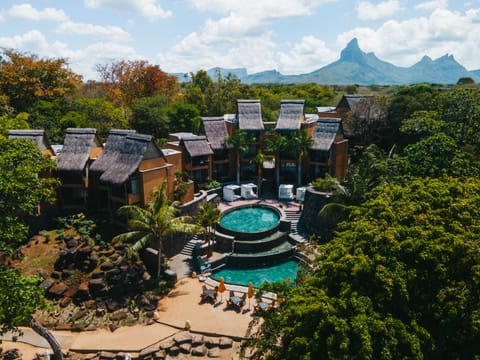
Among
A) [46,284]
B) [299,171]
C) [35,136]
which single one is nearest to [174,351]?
[46,284]

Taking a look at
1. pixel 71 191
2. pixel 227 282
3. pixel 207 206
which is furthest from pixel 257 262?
pixel 71 191

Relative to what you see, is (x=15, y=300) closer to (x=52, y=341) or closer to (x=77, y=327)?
(x=52, y=341)

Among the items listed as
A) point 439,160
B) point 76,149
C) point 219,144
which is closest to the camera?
point 439,160

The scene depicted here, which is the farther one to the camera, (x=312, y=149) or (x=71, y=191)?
(x=312, y=149)

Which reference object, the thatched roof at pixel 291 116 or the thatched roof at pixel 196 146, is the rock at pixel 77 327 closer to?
the thatched roof at pixel 196 146

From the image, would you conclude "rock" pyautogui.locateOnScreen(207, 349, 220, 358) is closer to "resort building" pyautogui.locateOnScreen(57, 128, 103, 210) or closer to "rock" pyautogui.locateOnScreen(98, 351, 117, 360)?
"rock" pyautogui.locateOnScreen(98, 351, 117, 360)

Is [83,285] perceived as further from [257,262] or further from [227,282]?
[257,262]
